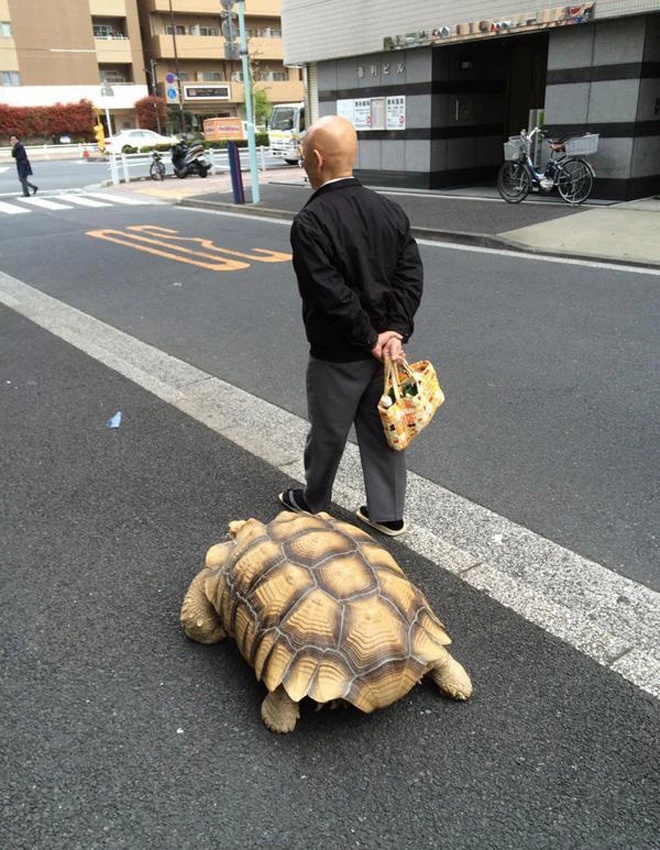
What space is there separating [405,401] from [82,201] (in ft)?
64.9

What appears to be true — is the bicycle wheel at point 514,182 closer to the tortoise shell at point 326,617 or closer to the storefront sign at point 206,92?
the tortoise shell at point 326,617

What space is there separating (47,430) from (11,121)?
59592 millimetres

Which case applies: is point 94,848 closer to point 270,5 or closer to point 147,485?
point 147,485

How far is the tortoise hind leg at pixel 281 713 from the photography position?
230cm

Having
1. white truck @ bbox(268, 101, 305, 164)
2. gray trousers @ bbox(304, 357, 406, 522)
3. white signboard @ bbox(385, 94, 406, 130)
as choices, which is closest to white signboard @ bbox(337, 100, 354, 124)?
white signboard @ bbox(385, 94, 406, 130)

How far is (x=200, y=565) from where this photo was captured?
10.6 feet

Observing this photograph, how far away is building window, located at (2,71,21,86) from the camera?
5659cm

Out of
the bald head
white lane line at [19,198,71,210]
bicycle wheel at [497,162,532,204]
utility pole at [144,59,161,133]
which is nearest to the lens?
the bald head

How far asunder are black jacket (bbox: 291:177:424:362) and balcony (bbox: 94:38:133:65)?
218 feet

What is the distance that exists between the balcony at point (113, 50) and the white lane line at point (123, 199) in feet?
149

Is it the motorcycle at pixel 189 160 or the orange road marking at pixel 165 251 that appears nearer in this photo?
the orange road marking at pixel 165 251

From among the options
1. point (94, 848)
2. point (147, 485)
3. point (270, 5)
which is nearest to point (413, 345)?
point (147, 485)

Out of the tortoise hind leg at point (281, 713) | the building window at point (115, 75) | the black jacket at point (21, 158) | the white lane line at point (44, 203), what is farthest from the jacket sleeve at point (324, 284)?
the building window at point (115, 75)

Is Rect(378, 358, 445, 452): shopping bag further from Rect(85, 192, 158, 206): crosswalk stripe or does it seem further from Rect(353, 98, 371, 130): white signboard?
Rect(85, 192, 158, 206): crosswalk stripe
